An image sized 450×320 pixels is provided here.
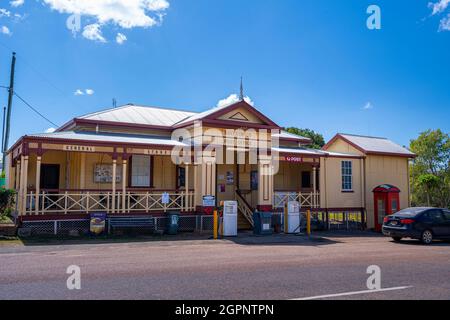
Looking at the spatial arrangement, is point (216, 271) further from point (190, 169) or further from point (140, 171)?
point (190, 169)

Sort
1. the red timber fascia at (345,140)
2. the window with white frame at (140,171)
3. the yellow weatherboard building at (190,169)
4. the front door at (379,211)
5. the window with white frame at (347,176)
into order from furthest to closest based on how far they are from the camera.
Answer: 1. the red timber fascia at (345,140)
2. the window with white frame at (347,176)
3. the front door at (379,211)
4. the window with white frame at (140,171)
5. the yellow weatherboard building at (190,169)

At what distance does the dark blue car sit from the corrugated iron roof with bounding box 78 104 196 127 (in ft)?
38.6

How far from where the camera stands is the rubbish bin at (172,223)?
55.9ft

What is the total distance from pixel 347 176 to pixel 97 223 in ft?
44.8

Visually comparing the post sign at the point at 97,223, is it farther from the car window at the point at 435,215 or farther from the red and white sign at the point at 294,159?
the car window at the point at 435,215

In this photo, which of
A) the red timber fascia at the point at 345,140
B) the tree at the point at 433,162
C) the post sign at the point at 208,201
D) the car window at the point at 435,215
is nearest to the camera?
the car window at the point at 435,215

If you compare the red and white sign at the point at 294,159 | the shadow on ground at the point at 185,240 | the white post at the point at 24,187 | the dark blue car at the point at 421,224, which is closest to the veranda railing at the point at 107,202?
the white post at the point at 24,187

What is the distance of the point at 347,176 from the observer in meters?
23.0

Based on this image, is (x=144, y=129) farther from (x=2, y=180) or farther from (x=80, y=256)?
(x=2, y=180)

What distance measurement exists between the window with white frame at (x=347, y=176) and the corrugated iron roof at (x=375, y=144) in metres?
1.33

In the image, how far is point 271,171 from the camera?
20234 millimetres

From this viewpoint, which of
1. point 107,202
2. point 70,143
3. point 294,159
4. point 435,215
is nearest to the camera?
point 435,215

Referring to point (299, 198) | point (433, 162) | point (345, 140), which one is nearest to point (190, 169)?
point (299, 198)

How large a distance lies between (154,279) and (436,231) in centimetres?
1225
